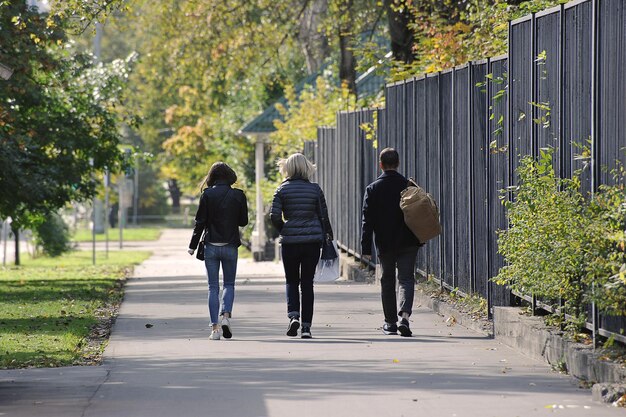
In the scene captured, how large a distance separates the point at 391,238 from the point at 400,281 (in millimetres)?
438

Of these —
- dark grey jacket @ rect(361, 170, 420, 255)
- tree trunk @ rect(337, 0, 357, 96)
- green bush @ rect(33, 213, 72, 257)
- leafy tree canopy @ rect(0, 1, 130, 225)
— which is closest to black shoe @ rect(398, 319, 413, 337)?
dark grey jacket @ rect(361, 170, 420, 255)

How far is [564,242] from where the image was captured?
988 cm

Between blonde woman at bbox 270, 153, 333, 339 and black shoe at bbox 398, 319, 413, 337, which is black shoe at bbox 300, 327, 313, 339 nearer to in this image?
blonde woman at bbox 270, 153, 333, 339

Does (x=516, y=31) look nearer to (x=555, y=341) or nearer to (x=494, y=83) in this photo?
(x=494, y=83)

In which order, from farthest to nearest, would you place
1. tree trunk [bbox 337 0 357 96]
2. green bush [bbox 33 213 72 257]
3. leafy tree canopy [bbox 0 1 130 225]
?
green bush [bbox 33 213 72 257], tree trunk [bbox 337 0 357 96], leafy tree canopy [bbox 0 1 130 225]

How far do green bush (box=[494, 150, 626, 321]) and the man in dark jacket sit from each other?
173 centimetres

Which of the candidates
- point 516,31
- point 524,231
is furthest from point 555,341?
point 516,31

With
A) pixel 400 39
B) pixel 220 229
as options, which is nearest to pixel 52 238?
pixel 400 39

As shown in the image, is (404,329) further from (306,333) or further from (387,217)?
(387,217)

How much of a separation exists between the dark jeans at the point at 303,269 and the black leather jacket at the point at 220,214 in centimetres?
57

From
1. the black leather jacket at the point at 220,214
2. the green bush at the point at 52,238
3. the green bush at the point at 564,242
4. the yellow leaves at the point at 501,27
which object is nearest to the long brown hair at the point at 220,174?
the black leather jacket at the point at 220,214

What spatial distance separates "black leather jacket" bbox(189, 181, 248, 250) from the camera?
13375 mm

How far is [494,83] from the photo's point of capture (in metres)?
13.3

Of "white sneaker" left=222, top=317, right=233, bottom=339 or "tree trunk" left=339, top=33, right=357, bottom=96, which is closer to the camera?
"white sneaker" left=222, top=317, right=233, bottom=339
